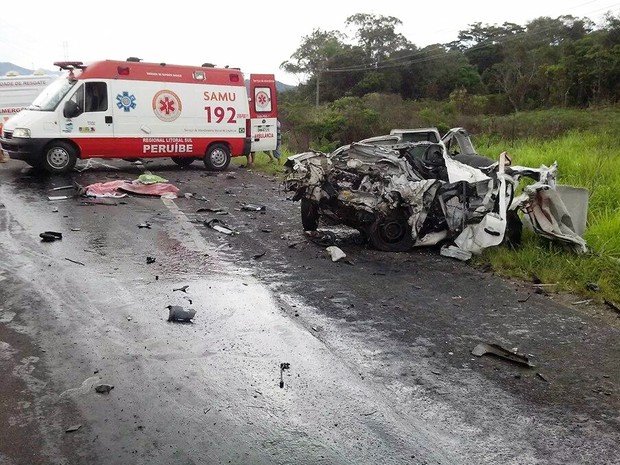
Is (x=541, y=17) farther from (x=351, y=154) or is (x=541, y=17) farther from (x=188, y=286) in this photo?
(x=188, y=286)

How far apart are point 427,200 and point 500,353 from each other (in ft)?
11.6

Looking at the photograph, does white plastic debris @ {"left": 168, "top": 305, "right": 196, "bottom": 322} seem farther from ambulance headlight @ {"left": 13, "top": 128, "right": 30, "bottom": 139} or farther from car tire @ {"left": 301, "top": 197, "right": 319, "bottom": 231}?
ambulance headlight @ {"left": 13, "top": 128, "right": 30, "bottom": 139}

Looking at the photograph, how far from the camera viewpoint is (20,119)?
503 inches

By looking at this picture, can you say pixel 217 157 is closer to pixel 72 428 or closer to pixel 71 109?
pixel 71 109

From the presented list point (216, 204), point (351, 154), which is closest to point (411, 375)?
point (351, 154)

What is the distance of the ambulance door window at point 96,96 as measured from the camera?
43.0 feet

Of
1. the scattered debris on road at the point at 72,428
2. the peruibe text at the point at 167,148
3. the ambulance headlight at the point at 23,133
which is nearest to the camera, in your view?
the scattered debris on road at the point at 72,428

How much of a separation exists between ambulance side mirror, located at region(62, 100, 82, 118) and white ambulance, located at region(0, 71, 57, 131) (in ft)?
22.7

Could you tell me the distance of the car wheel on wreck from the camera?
778 centimetres

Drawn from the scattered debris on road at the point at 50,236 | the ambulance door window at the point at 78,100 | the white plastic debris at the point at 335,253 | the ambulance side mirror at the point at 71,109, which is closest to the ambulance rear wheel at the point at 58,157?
the ambulance side mirror at the point at 71,109

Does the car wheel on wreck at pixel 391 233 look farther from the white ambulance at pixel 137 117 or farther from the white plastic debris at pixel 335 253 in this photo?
the white ambulance at pixel 137 117

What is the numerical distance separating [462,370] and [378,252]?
3680 mm

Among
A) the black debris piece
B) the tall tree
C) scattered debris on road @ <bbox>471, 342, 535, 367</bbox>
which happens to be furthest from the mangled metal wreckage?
the tall tree

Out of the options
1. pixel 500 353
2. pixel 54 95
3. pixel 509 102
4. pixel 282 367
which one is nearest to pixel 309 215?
pixel 500 353
